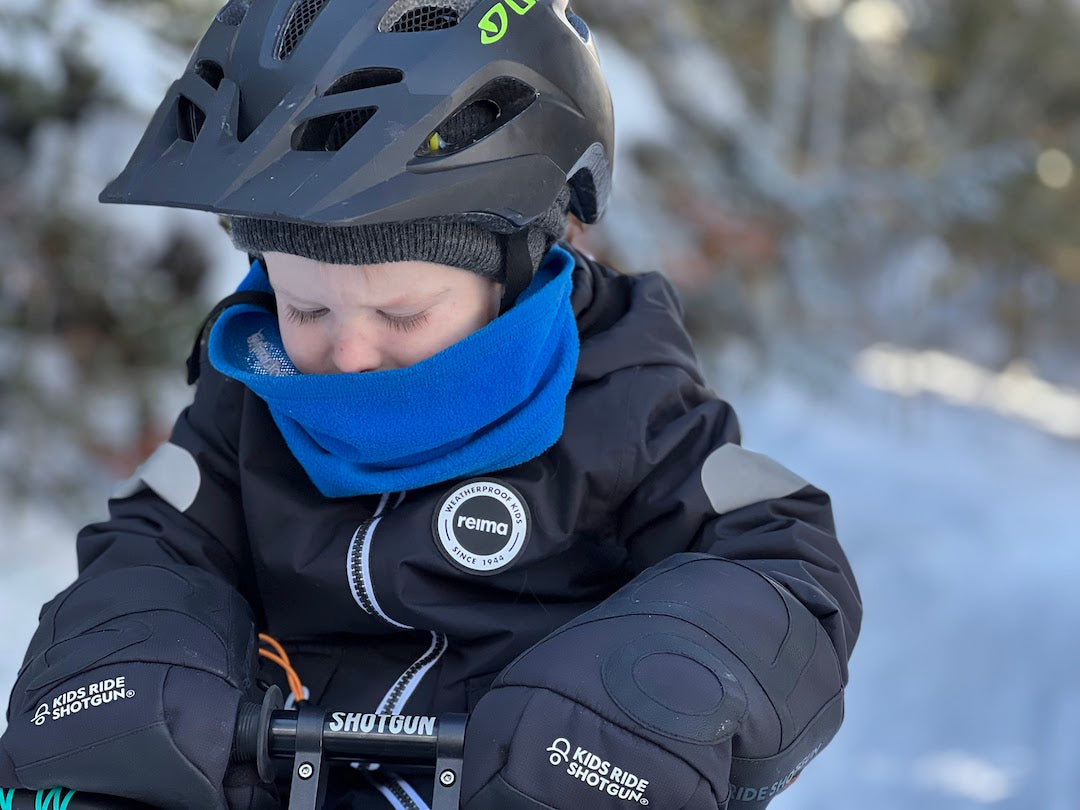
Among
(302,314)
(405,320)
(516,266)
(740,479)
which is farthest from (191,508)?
(740,479)

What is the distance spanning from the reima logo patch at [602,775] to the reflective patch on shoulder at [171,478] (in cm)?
86

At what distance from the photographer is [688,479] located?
180 cm

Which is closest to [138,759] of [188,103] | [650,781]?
[650,781]

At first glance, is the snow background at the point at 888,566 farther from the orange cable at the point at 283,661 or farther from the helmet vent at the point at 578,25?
the helmet vent at the point at 578,25

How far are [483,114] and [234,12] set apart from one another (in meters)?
0.47

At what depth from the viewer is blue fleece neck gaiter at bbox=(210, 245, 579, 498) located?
1.69 meters

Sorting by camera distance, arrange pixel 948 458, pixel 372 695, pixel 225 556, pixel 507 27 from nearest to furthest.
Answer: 1. pixel 507 27
2. pixel 372 695
3. pixel 225 556
4. pixel 948 458

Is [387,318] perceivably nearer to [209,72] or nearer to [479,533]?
[479,533]

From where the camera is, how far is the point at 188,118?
182cm

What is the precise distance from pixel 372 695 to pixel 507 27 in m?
1.03

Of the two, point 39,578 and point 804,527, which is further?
point 39,578

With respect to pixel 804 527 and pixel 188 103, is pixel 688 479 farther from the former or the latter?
pixel 188 103

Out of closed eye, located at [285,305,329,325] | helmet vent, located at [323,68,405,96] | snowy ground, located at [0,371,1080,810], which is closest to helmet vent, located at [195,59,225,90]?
helmet vent, located at [323,68,405,96]

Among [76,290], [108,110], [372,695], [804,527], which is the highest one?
[108,110]
